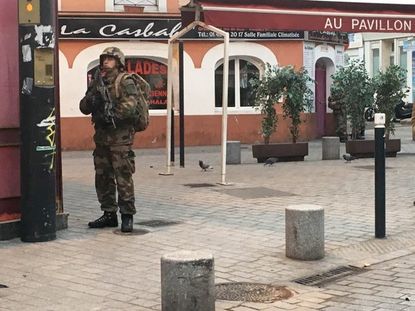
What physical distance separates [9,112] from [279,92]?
925 cm

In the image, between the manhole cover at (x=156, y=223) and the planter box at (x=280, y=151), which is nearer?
the manhole cover at (x=156, y=223)

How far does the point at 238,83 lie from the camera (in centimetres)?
2047

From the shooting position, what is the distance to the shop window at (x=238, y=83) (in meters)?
20.3

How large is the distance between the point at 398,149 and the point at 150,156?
6146mm

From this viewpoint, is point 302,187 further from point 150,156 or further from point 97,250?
point 150,156

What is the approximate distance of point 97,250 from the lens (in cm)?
679

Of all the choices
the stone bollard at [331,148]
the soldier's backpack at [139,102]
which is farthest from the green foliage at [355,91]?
the soldier's backpack at [139,102]

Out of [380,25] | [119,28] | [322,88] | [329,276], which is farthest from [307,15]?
[322,88]

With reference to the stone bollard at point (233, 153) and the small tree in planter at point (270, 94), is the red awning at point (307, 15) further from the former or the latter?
the stone bollard at point (233, 153)

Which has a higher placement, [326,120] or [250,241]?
[326,120]

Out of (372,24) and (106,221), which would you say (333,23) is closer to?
(372,24)

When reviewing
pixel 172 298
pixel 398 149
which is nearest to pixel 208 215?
pixel 172 298

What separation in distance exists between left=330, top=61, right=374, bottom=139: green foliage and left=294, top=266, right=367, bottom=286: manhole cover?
1052cm

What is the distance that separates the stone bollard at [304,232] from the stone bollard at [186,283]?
6.12ft
